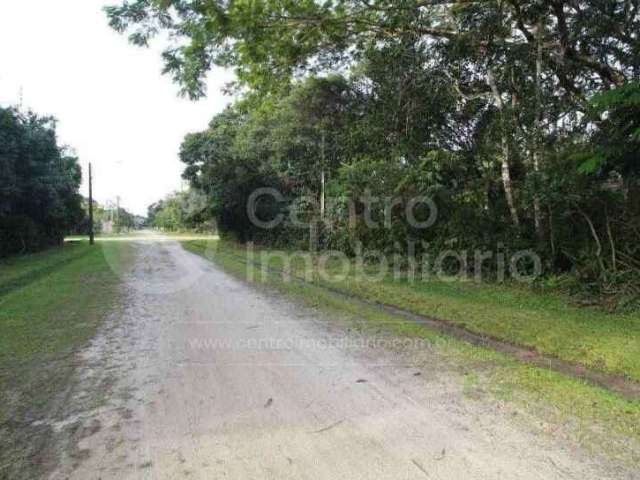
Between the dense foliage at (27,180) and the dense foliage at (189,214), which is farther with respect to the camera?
the dense foliage at (189,214)

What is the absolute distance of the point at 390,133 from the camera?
1560 centimetres

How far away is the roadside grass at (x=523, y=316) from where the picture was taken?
Result: 592 cm

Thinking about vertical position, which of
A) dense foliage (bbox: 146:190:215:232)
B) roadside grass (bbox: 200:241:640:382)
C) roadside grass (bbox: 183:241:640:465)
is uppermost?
dense foliage (bbox: 146:190:215:232)

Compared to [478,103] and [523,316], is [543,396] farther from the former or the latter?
[478,103]

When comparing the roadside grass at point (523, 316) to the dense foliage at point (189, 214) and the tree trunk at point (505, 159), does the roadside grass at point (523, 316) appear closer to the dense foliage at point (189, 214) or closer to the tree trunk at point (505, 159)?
the tree trunk at point (505, 159)

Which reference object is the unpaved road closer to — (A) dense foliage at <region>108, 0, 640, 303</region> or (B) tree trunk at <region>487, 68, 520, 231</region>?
(A) dense foliage at <region>108, 0, 640, 303</region>

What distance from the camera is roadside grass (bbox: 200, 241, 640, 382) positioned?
5922 mm

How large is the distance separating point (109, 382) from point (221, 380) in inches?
43.9

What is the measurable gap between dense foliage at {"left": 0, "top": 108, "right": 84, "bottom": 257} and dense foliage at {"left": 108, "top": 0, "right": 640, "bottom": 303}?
441 inches

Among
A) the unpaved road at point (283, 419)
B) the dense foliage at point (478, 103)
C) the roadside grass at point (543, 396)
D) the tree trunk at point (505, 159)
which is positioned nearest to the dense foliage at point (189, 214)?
the dense foliage at point (478, 103)

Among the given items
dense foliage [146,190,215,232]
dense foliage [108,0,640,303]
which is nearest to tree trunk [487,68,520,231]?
dense foliage [108,0,640,303]

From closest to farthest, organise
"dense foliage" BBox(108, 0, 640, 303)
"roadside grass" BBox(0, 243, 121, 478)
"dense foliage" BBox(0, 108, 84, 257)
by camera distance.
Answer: "roadside grass" BBox(0, 243, 121, 478), "dense foliage" BBox(108, 0, 640, 303), "dense foliage" BBox(0, 108, 84, 257)

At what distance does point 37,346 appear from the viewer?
6.57 m

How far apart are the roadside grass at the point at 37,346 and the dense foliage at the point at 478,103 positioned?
5.15m
